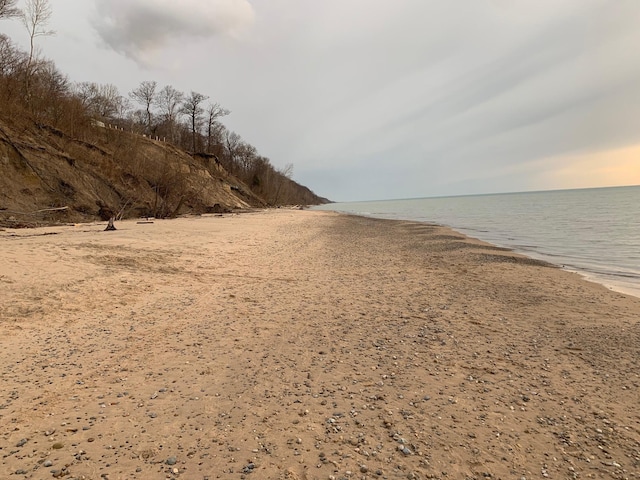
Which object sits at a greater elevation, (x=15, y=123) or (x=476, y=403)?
(x=15, y=123)

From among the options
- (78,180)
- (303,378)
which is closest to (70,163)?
(78,180)

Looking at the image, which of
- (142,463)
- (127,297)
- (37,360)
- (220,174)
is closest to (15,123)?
(127,297)

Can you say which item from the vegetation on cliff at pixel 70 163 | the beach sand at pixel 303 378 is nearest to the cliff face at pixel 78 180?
the vegetation on cliff at pixel 70 163

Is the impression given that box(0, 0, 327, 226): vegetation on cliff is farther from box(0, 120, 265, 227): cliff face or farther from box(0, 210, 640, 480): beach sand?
box(0, 210, 640, 480): beach sand

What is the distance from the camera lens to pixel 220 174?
60938mm

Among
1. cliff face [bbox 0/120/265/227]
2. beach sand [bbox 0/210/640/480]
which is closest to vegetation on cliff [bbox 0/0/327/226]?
cliff face [bbox 0/120/265/227]

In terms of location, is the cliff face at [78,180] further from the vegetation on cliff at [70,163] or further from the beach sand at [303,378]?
the beach sand at [303,378]

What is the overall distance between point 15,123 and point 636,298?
3278 centimetres

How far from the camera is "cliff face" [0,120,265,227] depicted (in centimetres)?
1978

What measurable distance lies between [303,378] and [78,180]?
25.9 metres

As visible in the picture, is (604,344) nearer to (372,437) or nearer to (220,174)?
(372,437)

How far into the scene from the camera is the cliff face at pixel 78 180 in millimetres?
19781

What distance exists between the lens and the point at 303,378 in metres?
4.30

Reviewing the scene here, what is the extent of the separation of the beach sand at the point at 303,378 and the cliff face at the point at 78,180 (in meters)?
13.2
